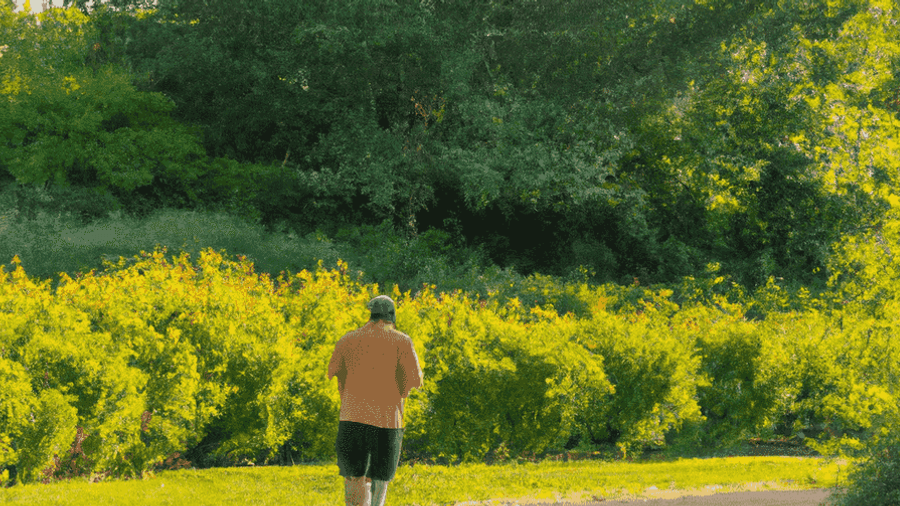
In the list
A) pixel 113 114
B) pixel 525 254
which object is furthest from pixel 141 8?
pixel 525 254

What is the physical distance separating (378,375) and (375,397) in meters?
0.13

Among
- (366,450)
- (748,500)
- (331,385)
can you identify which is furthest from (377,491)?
(748,500)

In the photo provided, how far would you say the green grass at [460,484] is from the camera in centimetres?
552

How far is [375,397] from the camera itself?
14.8 feet

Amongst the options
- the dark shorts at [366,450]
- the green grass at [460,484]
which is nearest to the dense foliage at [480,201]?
the green grass at [460,484]

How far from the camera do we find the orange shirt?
4523 millimetres

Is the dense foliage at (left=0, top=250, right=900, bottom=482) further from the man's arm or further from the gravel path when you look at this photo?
the man's arm

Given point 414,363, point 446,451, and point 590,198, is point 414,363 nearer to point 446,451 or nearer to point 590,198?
point 446,451

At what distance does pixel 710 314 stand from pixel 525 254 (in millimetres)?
8811

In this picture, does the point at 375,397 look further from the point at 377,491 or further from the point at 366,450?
the point at 377,491

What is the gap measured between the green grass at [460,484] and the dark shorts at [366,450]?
1183 mm

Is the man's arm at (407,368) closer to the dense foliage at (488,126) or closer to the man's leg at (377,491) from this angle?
the man's leg at (377,491)

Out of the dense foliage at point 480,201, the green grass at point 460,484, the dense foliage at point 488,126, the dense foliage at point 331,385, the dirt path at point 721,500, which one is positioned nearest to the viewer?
the green grass at point 460,484

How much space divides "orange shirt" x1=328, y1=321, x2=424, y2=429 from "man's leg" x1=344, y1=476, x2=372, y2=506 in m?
0.36
